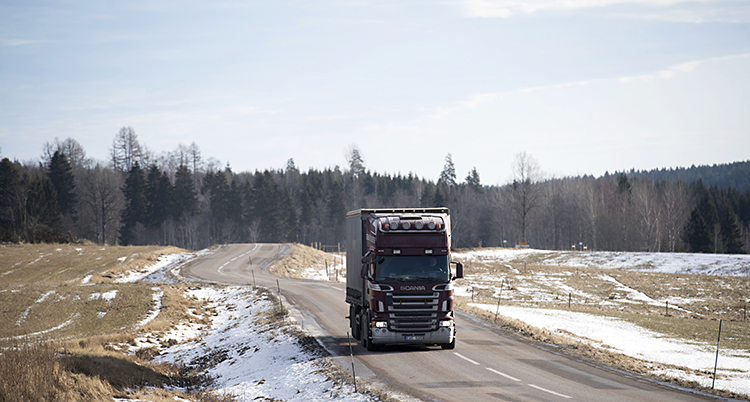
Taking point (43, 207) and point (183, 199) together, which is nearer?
point (43, 207)

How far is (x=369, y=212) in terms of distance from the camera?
1795 centimetres

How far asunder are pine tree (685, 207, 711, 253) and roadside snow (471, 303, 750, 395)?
64655mm

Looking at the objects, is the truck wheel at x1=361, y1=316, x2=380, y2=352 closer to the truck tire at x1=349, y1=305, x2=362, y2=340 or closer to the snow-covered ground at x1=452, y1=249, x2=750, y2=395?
the truck tire at x1=349, y1=305, x2=362, y2=340

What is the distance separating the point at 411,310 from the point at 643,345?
41.8ft

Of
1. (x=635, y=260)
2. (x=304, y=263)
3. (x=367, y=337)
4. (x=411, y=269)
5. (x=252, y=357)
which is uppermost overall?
(x=411, y=269)

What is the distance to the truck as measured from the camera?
16438mm

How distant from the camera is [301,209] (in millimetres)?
126188

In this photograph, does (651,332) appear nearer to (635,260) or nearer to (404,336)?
(404,336)

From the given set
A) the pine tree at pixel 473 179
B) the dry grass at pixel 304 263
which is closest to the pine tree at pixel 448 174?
the pine tree at pixel 473 179

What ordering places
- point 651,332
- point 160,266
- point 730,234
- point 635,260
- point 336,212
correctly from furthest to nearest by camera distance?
point 336,212, point 730,234, point 635,260, point 160,266, point 651,332

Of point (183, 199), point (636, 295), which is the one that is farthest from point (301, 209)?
point (636, 295)

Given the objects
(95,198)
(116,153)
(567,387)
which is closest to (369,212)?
(567,387)

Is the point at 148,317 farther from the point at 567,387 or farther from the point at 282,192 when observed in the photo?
the point at 282,192

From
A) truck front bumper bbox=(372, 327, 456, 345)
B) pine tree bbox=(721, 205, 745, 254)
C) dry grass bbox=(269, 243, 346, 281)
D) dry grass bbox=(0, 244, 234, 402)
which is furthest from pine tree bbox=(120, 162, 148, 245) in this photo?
pine tree bbox=(721, 205, 745, 254)
